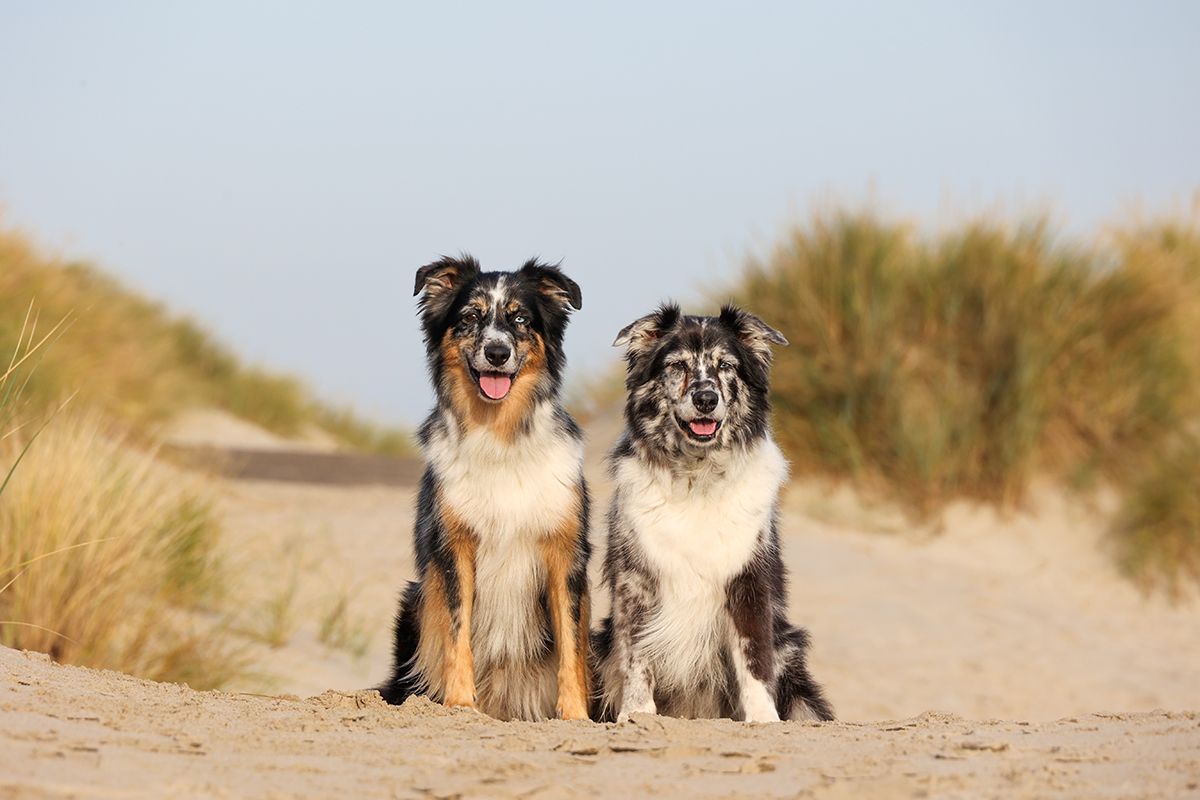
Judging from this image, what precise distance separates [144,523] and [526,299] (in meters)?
3.60

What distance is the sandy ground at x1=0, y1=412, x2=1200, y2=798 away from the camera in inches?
155

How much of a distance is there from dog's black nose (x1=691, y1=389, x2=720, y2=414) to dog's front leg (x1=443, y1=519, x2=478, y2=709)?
1.09m

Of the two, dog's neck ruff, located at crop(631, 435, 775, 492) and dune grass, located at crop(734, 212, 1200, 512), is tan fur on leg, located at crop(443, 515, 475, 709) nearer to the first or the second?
dog's neck ruff, located at crop(631, 435, 775, 492)

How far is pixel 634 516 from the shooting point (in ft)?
19.1

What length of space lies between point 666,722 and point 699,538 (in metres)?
0.93

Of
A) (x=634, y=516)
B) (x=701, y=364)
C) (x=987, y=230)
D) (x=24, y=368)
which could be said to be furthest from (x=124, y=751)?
(x=987, y=230)

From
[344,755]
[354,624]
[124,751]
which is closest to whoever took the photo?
[124,751]

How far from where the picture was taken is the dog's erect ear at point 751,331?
602cm

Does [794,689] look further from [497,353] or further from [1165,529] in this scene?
[1165,529]

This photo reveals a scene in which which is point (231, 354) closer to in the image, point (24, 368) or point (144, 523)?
point (24, 368)

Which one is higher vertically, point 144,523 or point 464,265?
point 464,265

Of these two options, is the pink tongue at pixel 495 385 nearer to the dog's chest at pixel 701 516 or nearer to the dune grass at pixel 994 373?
the dog's chest at pixel 701 516

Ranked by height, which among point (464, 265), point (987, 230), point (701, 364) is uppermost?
point (987, 230)

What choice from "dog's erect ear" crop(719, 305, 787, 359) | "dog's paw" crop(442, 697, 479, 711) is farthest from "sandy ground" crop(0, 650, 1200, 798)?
"dog's erect ear" crop(719, 305, 787, 359)
